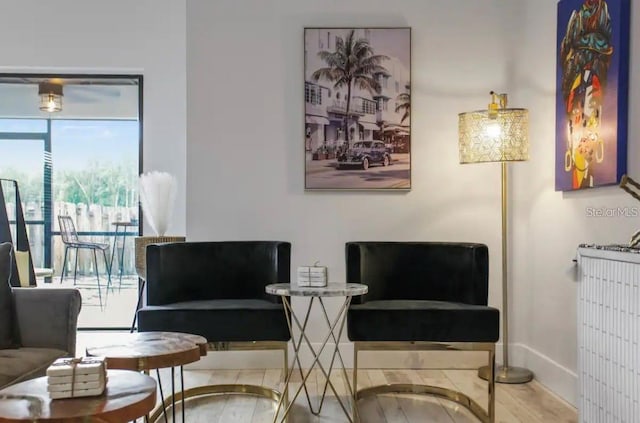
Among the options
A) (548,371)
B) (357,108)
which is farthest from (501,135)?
(548,371)

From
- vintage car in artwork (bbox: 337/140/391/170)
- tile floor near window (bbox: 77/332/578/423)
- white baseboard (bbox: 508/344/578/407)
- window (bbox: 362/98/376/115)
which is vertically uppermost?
window (bbox: 362/98/376/115)

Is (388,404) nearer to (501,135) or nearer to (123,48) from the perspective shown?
(501,135)

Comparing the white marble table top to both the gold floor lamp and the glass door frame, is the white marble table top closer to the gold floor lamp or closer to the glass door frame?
the gold floor lamp

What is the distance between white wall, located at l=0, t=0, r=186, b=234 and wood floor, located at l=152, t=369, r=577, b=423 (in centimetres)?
173

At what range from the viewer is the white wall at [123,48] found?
4703mm

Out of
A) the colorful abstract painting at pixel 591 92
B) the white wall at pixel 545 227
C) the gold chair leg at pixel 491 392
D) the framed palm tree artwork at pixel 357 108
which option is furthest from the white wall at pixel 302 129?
the gold chair leg at pixel 491 392

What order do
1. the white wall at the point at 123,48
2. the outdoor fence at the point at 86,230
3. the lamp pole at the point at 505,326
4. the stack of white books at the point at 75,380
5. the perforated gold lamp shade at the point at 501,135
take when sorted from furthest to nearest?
the outdoor fence at the point at 86,230
the white wall at the point at 123,48
the lamp pole at the point at 505,326
the perforated gold lamp shade at the point at 501,135
the stack of white books at the point at 75,380

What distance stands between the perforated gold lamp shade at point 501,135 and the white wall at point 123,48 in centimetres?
243

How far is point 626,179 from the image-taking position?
89.2 inches

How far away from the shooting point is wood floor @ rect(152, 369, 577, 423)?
2955 mm

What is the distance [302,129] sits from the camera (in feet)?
13.1

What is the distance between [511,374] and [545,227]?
92 cm

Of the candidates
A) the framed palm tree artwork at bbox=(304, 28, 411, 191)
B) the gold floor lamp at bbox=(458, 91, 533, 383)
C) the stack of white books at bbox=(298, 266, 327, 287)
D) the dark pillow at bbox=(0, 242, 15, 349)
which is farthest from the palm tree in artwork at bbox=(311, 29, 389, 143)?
the dark pillow at bbox=(0, 242, 15, 349)

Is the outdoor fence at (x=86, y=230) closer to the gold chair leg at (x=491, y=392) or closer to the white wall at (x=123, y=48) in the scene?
the white wall at (x=123, y=48)
